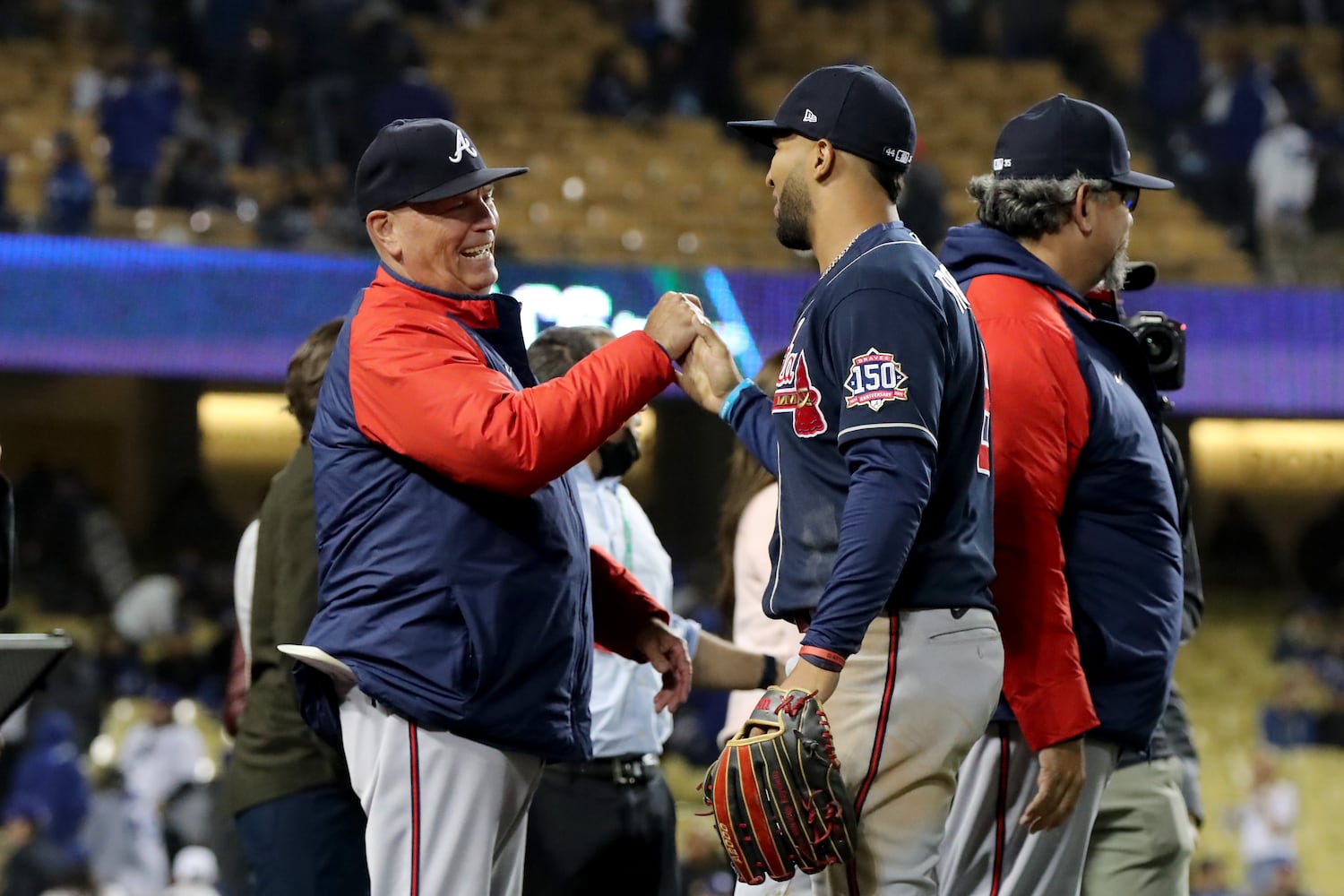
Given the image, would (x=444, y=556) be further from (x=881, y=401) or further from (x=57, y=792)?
(x=57, y=792)

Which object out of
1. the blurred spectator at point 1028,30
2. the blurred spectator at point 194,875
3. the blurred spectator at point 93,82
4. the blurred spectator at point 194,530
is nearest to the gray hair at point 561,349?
the blurred spectator at point 194,875

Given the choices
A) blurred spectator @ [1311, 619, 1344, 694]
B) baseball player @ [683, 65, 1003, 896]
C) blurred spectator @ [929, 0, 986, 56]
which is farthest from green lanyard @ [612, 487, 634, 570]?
blurred spectator @ [929, 0, 986, 56]

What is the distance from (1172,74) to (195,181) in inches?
279

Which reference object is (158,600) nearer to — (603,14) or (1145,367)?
(603,14)

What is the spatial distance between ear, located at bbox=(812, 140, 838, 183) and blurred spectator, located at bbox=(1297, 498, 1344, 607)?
11.1m

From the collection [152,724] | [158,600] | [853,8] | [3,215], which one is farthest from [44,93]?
[853,8]

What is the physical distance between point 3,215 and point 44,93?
8.64 ft

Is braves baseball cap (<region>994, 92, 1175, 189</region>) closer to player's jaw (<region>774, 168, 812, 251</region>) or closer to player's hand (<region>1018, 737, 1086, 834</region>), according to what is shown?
player's jaw (<region>774, 168, 812, 251</region>)

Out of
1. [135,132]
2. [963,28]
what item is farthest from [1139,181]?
[963,28]

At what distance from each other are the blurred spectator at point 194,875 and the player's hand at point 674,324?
5.79 metres

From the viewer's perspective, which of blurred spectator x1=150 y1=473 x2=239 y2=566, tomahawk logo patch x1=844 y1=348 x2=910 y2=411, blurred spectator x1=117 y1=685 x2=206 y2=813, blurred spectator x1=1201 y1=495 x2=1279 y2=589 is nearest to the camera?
tomahawk logo patch x1=844 y1=348 x2=910 y2=411

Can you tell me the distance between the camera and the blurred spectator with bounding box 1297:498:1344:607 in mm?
12922

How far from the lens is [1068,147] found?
315cm

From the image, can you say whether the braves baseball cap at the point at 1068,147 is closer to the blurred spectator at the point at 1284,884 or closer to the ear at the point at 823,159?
the ear at the point at 823,159
